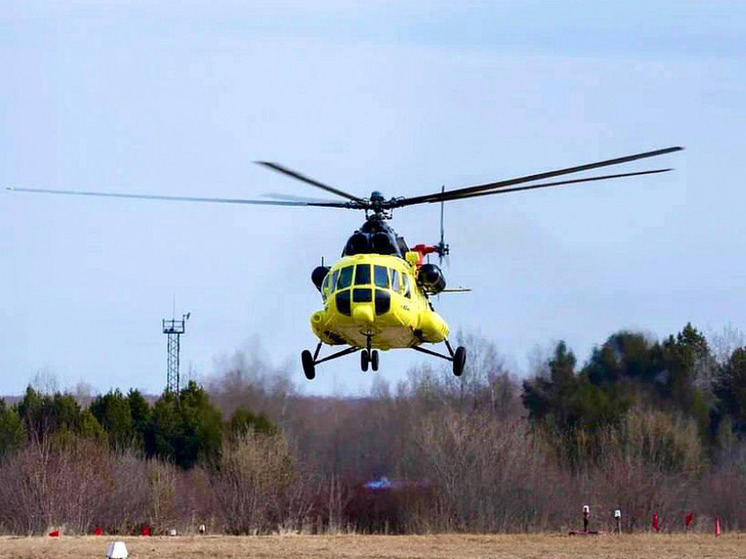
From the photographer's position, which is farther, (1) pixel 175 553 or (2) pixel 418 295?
(1) pixel 175 553

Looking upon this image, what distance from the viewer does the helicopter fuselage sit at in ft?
108

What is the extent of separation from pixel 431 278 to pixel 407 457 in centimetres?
2897

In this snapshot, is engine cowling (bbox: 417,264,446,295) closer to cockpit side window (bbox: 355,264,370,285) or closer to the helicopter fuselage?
the helicopter fuselage

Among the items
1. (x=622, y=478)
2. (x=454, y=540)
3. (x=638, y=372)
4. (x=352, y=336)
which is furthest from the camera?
(x=622, y=478)

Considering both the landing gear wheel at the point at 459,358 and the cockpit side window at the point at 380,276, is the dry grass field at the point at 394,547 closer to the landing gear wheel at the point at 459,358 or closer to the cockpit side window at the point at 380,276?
the landing gear wheel at the point at 459,358

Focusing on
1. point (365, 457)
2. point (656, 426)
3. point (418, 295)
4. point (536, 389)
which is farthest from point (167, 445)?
point (418, 295)

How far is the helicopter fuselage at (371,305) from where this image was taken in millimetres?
33062

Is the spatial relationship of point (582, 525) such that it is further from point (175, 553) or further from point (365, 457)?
point (175, 553)

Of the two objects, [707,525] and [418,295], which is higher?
[418,295]

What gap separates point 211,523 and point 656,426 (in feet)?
54.8

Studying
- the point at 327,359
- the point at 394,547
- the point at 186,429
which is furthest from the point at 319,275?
the point at 186,429

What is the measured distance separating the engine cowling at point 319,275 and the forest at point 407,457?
918 inches

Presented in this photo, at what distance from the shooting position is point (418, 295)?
115ft

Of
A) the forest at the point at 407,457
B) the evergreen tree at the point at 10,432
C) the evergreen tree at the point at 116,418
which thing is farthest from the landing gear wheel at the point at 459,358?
the evergreen tree at the point at 10,432
